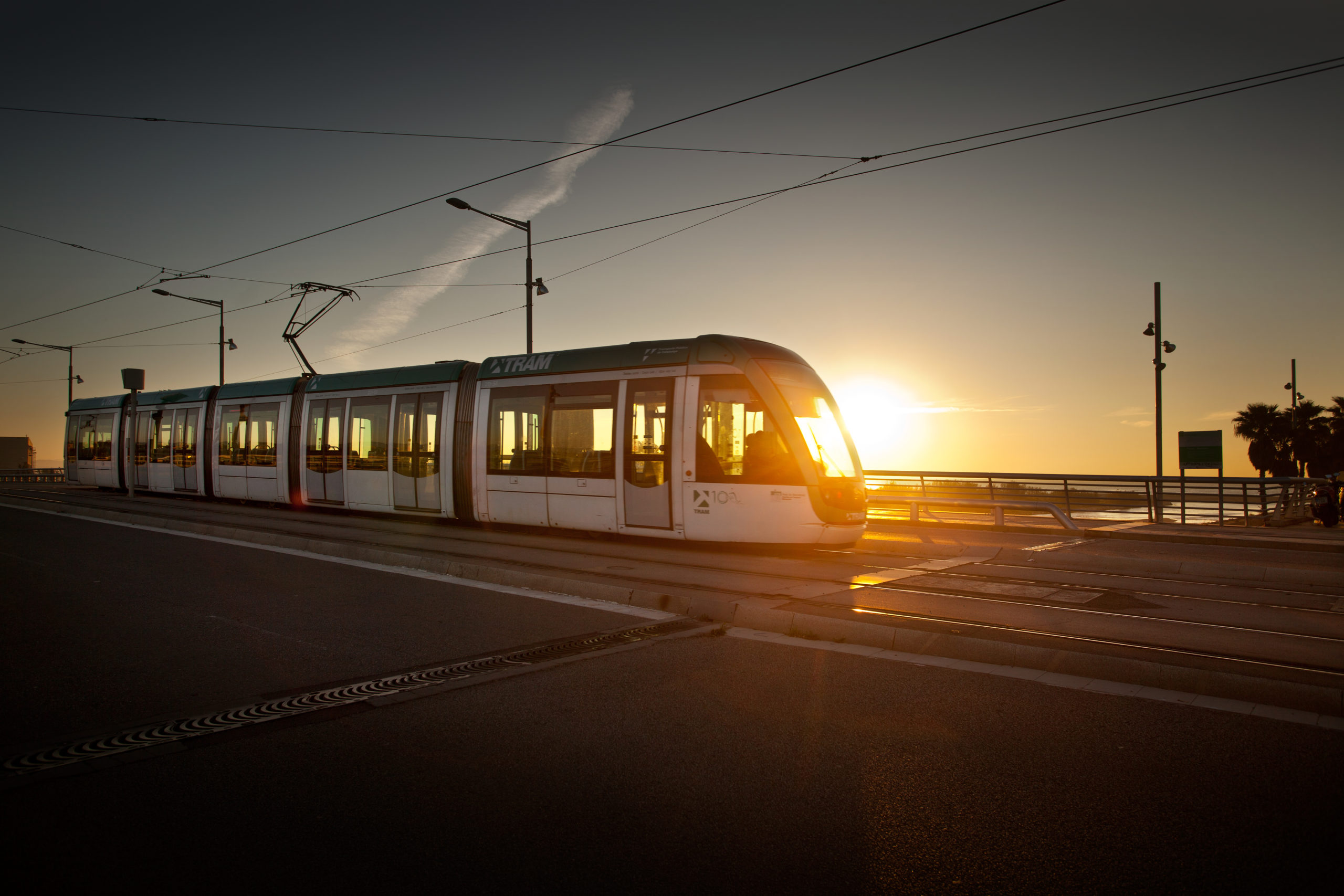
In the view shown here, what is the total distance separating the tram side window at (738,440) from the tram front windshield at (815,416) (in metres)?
0.36

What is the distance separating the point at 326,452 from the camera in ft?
59.9

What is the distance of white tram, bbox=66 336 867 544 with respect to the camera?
1123 centimetres

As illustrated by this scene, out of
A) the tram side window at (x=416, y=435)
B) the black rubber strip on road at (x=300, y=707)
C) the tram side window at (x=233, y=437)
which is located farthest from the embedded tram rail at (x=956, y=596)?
the tram side window at (x=233, y=437)

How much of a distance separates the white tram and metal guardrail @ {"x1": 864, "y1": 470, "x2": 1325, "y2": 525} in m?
5.28

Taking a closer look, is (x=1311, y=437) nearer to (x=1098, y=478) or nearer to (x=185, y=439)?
(x=1098, y=478)

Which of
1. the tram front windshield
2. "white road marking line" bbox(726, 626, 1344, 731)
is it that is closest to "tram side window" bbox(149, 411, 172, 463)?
the tram front windshield

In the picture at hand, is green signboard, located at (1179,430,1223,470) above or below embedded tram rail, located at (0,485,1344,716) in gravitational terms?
above

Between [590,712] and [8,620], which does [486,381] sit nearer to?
[8,620]

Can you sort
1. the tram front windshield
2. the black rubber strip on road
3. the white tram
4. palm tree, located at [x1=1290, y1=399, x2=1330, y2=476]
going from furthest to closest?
palm tree, located at [x1=1290, y1=399, x2=1330, y2=476] → the white tram → the tram front windshield → the black rubber strip on road

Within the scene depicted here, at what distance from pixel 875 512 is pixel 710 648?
52.3 ft

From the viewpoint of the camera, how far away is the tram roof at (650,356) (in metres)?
11.6

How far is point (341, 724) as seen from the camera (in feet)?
14.1

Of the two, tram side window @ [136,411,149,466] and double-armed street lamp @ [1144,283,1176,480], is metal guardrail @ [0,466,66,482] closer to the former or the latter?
tram side window @ [136,411,149,466]

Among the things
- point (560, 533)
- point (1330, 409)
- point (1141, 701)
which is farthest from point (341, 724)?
point (1330, 409)
